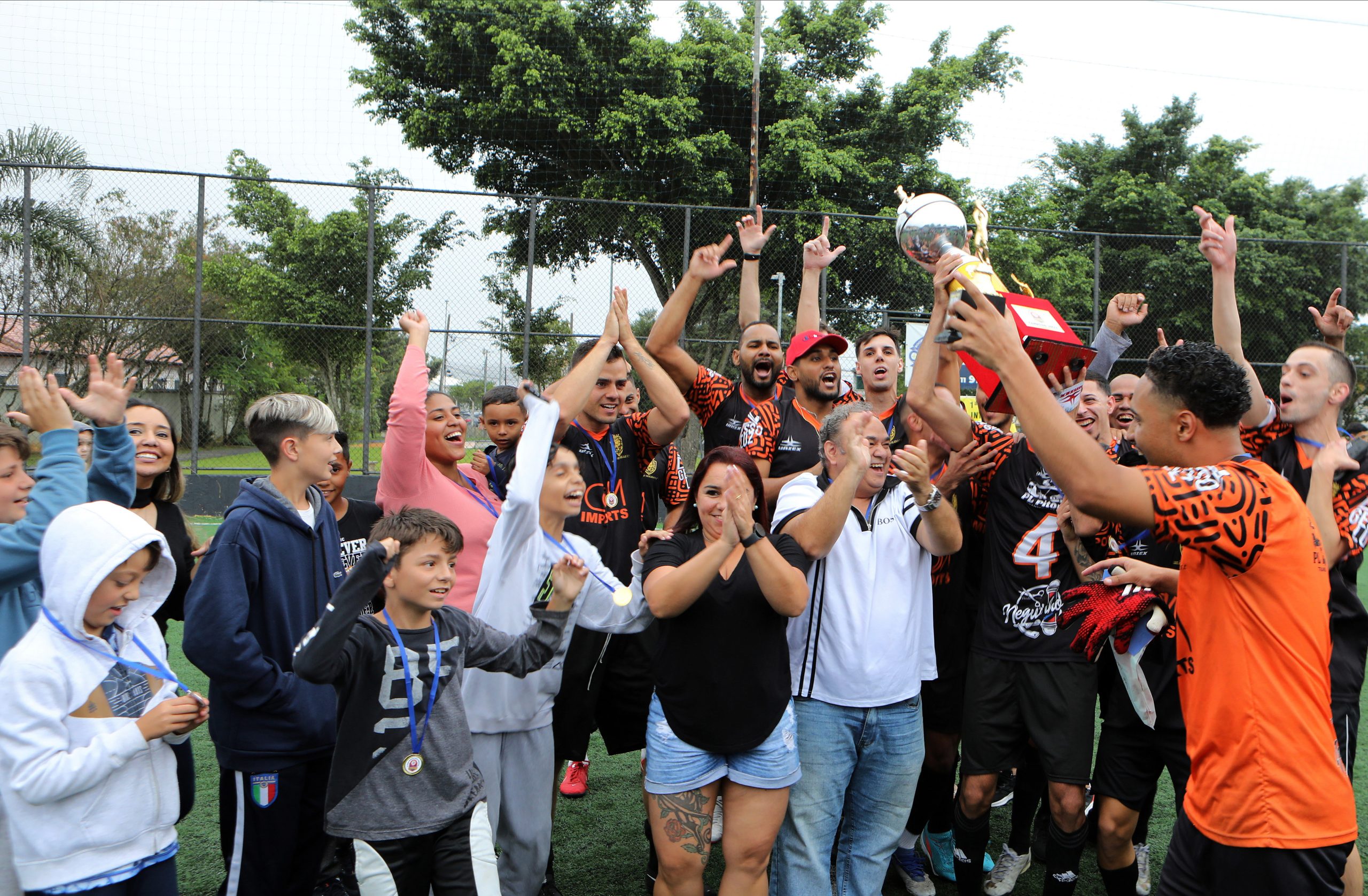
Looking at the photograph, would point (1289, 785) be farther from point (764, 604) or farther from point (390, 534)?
point (390, 534)

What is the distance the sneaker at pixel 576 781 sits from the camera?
16.7 feet

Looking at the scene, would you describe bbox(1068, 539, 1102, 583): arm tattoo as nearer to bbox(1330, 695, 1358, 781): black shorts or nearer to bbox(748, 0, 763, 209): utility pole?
bbox(1330, 695, 1358, 781): black shorts

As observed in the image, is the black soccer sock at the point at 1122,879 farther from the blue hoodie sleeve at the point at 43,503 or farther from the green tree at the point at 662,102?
the green tree at the point at 662,102

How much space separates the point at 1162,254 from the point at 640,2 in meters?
12.7

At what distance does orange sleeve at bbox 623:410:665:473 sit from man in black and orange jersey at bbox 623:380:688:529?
53 millimetres

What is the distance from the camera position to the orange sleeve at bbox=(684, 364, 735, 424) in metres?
5.24

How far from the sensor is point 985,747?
388cm

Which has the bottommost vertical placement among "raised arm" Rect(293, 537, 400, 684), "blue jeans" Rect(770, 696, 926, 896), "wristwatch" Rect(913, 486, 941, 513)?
"blue jeans" Rect(770, 696, 926, 896)

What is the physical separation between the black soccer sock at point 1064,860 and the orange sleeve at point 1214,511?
183cm

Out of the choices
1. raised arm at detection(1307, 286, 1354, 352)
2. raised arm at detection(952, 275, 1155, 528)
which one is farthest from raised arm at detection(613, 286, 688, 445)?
raised arm at detection(1307, 286, 1354, 352)

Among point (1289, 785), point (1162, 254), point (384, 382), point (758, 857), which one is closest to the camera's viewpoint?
point (1289, 785)

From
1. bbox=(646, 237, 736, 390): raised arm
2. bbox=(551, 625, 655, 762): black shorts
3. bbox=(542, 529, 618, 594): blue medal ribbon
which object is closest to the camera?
bbox=(542, 529, 618, 594): blue medal ribbon

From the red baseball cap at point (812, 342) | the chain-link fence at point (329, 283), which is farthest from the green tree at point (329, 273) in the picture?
the red baseball cap at point (812, 342)

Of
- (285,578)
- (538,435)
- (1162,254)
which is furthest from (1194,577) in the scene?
(1162,254)
